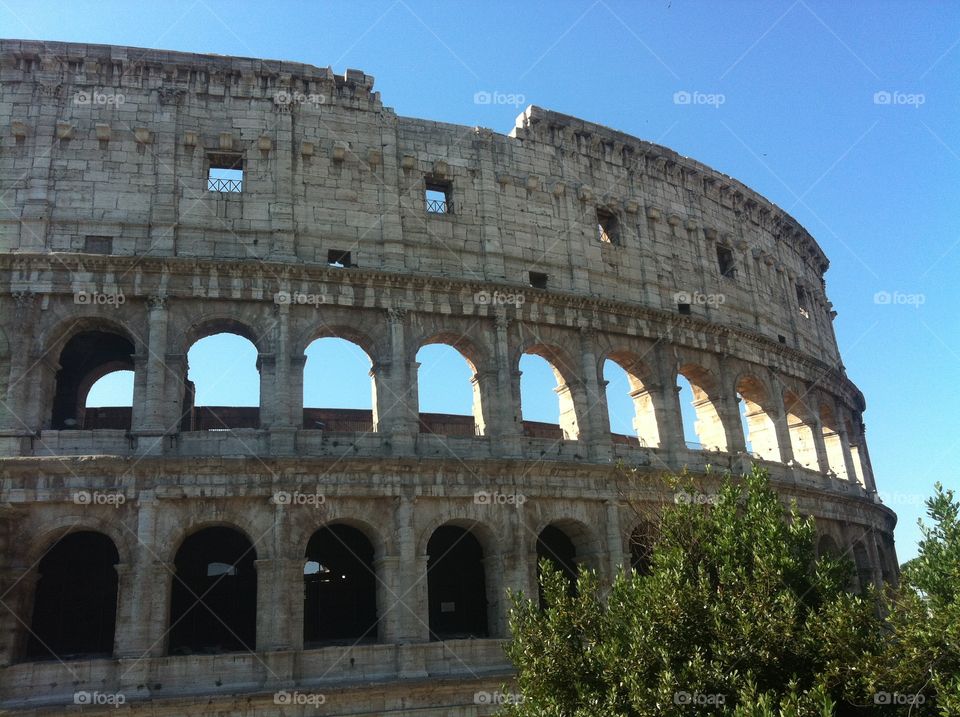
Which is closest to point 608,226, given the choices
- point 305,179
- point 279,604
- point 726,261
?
point 726,261

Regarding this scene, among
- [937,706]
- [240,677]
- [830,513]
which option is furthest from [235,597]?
[830,513]

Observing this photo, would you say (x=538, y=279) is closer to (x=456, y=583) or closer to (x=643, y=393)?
(x=643, y=393)

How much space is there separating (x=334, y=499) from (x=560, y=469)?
5.43m

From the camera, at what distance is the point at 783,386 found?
26.4 meters

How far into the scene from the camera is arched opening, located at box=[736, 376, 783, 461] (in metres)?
25.1

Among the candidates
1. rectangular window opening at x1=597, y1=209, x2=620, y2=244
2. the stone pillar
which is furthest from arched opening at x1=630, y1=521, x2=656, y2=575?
rectangular window opening at x1=597, y1=209, x2=620, y2=244

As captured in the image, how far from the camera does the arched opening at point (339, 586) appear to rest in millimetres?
18688

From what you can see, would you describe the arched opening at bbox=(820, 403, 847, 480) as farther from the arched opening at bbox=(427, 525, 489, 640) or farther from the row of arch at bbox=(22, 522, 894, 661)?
the arched opening at bbox=(427, 525, 489, 640)

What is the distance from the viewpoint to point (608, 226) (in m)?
24.5

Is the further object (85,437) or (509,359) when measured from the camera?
(509,359)

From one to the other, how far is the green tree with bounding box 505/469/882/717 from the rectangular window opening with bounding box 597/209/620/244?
13.7m

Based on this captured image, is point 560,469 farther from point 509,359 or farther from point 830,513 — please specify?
point 830,513

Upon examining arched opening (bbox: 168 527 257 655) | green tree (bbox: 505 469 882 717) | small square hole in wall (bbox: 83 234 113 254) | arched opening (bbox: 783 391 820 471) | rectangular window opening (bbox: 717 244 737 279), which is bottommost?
green tree (bbox: 505 469 882 717)

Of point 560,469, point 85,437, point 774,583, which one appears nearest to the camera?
point 774,583
